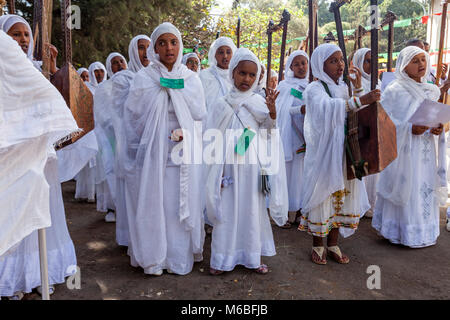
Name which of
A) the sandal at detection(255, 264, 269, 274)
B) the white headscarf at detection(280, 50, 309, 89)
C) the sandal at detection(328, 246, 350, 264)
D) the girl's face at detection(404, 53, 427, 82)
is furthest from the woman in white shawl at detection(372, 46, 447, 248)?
the sandal at detection(255, 264, 269, 274)

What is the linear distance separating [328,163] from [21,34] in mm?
2817

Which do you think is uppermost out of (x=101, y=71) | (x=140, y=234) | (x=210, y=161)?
(x=101, y=71)

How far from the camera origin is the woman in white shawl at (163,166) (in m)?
3.36

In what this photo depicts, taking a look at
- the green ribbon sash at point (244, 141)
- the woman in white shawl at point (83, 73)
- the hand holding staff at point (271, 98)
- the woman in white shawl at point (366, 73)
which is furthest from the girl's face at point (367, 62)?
the woman in white shawl at point (83, 73)

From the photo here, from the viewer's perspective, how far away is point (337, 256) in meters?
3.72

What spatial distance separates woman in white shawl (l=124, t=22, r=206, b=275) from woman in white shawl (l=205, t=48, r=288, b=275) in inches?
9.0

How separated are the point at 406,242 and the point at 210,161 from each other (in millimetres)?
2342

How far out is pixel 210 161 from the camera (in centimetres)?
346

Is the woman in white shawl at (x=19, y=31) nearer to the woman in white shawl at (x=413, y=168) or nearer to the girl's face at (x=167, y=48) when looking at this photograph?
the girl's face at (x=167, y=48)

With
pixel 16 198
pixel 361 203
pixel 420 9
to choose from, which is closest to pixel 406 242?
pixel 361 203

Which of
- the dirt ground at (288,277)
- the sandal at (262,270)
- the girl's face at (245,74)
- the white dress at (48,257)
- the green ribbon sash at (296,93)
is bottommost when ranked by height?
the dirt ground at (288,277)

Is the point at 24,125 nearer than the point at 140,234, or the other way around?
the point at 24,125

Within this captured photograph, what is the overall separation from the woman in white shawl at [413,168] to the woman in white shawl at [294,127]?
115 cm

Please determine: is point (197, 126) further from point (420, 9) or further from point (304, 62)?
point (420, 9)
